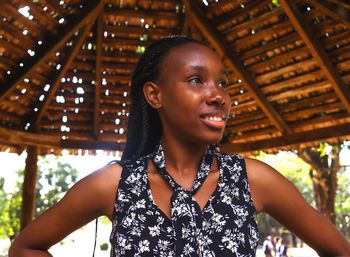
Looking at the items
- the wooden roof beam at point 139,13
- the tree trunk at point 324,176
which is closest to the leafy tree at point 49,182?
the tree trunk at point 324,176

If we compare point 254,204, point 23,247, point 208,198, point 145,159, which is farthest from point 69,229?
point 254,204

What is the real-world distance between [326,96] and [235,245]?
5436 millimetres

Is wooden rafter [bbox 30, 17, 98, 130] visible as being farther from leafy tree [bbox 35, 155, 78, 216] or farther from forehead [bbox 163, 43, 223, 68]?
leafy tree [bbox 35, 155, 78, 216]

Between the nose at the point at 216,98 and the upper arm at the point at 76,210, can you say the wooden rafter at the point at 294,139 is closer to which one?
the nose at the point at 216,98

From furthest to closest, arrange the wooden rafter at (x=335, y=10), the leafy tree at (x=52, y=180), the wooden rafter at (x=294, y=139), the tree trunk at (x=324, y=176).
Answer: the leafy tree at (x=52, y=180), the tree trunk at (x=324, y=176), the wooden rafter at (x=294, y=139), the wooden rafter at (x=335, y=10)

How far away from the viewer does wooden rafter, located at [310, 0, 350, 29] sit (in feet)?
15.0

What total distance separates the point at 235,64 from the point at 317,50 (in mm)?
1111

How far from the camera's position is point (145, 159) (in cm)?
127

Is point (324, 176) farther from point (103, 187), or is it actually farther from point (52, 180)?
point (52, 180)

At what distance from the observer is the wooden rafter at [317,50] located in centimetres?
485

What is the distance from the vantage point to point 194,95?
1.18 metres

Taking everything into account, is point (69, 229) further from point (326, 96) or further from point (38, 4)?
point (326, 96)

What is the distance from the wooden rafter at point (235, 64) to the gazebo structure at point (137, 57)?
0.05 ft

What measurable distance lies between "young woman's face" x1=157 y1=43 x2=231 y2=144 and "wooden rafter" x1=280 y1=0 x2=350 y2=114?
12.4 ft
